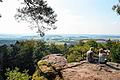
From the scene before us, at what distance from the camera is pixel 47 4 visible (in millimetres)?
17594

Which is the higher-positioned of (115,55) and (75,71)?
(75,71)

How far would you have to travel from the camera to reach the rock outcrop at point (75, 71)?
17219 mm

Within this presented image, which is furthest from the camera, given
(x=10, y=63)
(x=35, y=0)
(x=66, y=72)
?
(x=10, y=63)

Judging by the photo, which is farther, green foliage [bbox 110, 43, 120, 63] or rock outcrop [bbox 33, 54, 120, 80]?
green foliage [bbox 110, 43, 120, 63]

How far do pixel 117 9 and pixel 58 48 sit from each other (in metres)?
78.8

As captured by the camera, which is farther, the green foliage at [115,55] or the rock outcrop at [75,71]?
the green foliage at [115,55]

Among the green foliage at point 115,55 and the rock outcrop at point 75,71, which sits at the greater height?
the rock outcrop at point 75,71

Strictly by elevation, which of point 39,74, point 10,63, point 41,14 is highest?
point 41,14

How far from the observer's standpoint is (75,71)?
18344mm

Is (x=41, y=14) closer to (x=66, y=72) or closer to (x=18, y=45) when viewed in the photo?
(x=66, y=72)

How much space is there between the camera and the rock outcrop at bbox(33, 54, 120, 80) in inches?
678

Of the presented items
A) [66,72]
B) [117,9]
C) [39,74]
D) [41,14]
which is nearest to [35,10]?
[41,14]

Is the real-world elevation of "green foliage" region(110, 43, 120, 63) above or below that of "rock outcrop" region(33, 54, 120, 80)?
below

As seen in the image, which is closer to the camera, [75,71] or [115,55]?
[75,71]
